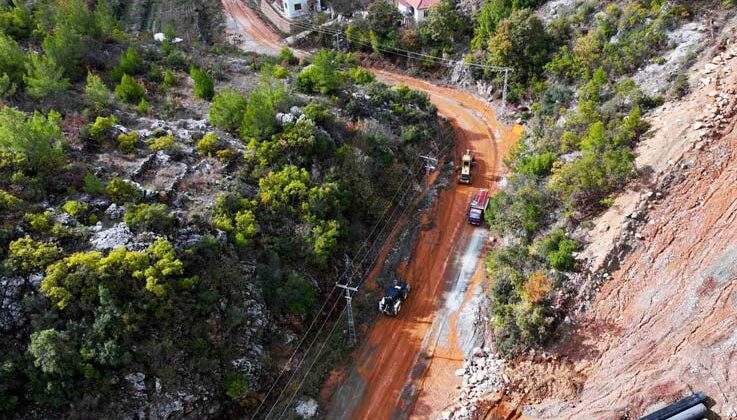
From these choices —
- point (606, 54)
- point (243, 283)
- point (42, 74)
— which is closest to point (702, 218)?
point (606, 54)

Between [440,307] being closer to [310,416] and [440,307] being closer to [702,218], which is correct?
[310,416]

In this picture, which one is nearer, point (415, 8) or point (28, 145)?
point (28, 145)

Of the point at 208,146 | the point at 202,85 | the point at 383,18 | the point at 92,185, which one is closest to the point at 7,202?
the point at 92,185

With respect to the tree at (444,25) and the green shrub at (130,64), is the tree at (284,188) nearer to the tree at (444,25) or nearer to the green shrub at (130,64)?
the green shrub at (130,64)

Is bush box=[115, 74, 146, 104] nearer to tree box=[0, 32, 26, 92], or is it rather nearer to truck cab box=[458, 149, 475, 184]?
tree box=[0, 32, 26, 92]

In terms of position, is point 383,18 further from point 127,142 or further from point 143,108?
point 127,142

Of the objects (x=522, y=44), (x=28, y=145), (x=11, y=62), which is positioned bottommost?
(x=28, y=145)

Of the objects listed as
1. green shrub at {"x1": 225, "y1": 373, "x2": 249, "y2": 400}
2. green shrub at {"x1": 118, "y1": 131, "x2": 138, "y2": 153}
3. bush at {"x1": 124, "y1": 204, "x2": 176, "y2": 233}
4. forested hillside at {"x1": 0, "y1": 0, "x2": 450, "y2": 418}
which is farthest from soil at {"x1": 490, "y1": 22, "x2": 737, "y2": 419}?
green shrub at {"x1": 118, "y1": 131, "x2": 138, "y2": 153}
